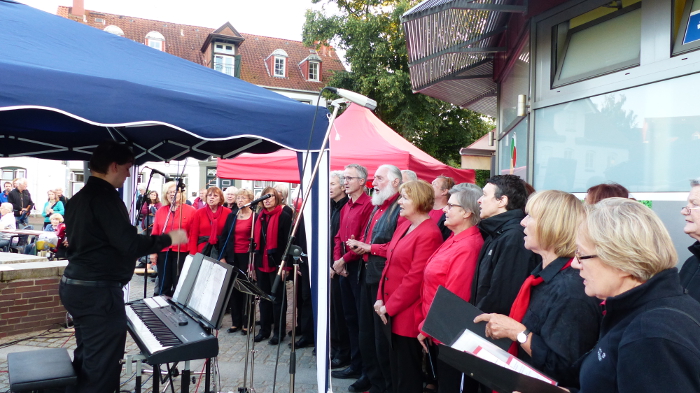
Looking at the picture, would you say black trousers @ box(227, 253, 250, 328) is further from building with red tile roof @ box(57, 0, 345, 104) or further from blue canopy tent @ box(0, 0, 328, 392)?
building with red tile roof @ box(57, 0, 345, 104)

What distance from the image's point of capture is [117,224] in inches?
125

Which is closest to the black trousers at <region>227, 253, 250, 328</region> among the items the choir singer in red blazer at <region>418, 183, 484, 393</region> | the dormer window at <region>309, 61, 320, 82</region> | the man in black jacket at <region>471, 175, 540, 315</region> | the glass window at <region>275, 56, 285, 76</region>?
the choir singer in red blazer at <region>418, 183, 484, 393</region>

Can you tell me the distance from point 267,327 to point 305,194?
3334mm

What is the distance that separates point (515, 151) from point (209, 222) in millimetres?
4253

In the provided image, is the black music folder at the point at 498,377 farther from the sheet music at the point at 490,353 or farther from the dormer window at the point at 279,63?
the dormer window at the point at 279,63

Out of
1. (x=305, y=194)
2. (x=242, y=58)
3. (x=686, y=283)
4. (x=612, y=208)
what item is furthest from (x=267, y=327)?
(x=242, y=58)

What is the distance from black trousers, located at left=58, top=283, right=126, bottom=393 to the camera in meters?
3.11

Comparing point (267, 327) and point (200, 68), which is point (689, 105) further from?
point (267, 327)

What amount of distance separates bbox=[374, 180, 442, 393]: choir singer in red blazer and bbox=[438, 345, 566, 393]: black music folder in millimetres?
1883

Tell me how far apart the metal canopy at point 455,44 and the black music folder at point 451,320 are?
242cm

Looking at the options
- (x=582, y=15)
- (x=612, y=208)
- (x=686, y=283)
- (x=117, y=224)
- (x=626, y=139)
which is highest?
(x=582, y=15)

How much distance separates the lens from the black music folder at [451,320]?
2368 millimetres

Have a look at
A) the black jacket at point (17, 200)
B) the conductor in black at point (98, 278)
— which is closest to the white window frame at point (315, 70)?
the black jacket at point (17, 200)

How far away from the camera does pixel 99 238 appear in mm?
3182
